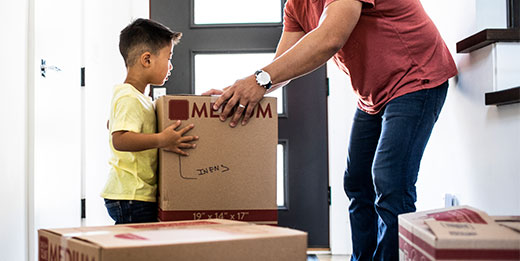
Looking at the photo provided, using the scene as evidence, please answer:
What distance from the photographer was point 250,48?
2.74m

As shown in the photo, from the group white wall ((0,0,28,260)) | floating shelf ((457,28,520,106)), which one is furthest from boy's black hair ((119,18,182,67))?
floating shelf ((457,28,520,106))

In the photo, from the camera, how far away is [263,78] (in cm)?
130

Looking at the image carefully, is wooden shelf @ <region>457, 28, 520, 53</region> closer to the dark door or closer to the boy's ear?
the boy's ear

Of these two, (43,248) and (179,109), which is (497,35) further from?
(43,248)

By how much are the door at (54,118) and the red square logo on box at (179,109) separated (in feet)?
2.81

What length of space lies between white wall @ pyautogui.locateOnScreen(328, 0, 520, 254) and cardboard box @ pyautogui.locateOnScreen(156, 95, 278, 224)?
0.60 meters

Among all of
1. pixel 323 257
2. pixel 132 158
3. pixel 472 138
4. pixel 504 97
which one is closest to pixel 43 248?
pixel 132 158

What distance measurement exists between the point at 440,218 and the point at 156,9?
211 cm

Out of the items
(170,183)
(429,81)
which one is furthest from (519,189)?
(170,183)

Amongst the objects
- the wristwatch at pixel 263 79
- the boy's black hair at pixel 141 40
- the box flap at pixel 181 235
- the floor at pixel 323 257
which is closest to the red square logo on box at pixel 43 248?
the box flap at pixel 181 235

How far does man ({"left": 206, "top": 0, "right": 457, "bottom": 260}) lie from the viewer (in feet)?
4.36

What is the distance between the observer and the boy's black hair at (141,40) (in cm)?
159

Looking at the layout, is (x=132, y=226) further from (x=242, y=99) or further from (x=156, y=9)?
(x=156, y=9)

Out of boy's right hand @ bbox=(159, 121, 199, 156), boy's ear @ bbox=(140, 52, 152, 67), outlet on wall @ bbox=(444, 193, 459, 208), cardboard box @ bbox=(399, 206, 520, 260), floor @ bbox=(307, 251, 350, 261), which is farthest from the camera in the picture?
floor @ bbox=(307, 251, 350, 261)
